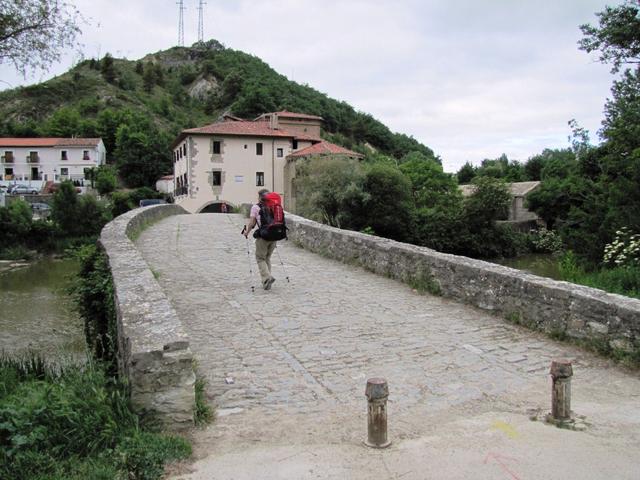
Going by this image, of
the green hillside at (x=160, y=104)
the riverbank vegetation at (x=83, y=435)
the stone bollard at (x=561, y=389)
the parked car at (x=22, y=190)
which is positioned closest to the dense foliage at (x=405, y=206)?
the stone bollard at (x=561, y=389)

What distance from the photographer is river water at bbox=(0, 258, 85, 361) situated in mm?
15420

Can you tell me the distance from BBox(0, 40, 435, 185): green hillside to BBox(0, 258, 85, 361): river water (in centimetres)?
4477

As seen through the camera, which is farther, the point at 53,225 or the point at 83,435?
the point at 53,225

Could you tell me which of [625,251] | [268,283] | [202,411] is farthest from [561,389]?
[625,251]

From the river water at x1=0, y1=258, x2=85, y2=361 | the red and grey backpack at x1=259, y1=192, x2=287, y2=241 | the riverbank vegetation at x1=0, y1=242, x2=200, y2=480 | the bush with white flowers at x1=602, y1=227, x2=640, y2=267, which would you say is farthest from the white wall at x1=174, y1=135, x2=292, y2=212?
the riverbank vegetation at x1=0, y1=242, x2=200, y2=480

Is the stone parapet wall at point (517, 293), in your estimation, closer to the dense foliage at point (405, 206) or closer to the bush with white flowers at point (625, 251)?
the bush with white flowers at point (625, 251)

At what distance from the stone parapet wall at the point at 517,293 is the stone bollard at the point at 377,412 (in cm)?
307

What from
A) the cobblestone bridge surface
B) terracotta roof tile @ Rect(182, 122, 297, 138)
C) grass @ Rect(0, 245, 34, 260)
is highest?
terracotta roof tile @ Rect(182, 122, 297, 138)

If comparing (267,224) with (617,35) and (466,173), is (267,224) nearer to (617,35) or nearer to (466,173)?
(617,35)

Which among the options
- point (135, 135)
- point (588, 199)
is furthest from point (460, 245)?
point (135, 135)

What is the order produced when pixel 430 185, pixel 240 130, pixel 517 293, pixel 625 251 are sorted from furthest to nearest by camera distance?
pixel 430 185
pixel 240 130
pixel 625 251
pixel 517 293

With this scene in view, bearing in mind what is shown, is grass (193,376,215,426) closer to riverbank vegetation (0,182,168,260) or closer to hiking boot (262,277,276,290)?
hiking boot (262,277,276,290)

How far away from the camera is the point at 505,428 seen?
389 cm

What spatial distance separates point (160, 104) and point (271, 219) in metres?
113
